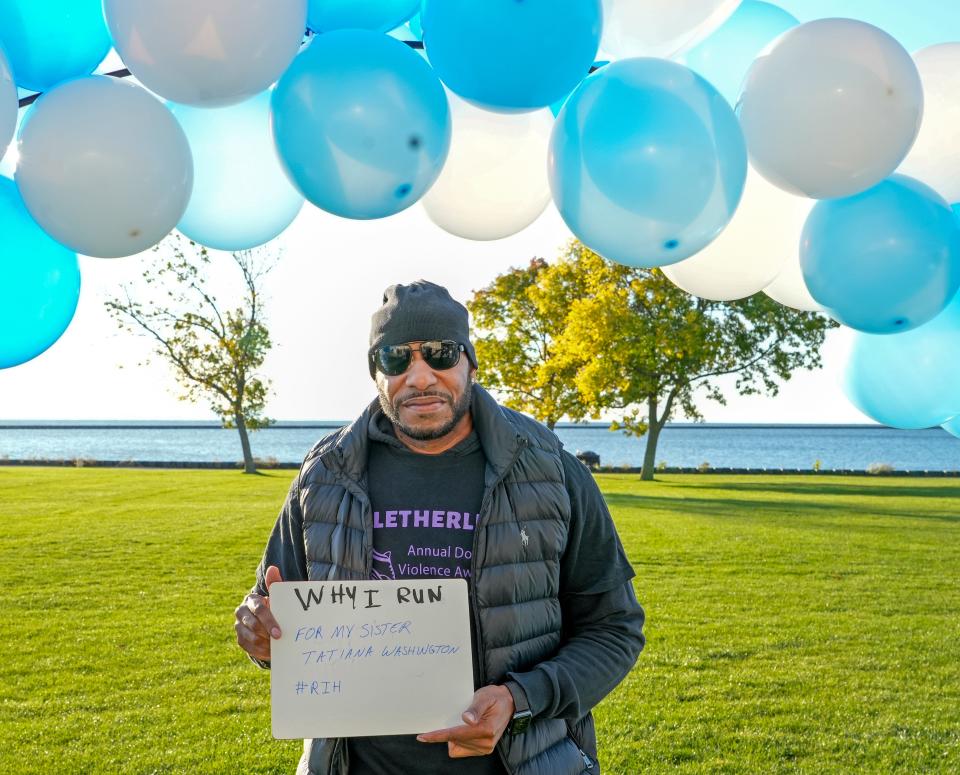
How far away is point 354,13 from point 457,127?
473mm

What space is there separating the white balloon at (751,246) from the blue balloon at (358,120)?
1063mm

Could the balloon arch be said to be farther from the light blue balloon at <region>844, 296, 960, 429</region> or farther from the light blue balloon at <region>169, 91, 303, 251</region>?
the light blue balloon at <region>844, 296, 960, 429</region>

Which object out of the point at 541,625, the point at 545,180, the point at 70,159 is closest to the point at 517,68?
the point at 545,180

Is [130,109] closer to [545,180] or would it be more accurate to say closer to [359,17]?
[359,17]

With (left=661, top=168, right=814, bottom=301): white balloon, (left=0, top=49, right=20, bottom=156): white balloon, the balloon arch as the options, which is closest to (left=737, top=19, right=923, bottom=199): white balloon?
the balloon arch

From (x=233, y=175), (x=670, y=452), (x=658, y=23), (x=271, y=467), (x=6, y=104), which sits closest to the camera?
(x=6, y=104)

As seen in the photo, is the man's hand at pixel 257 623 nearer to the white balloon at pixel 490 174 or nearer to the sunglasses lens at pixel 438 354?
the sunglasses lens at pixel 438 354

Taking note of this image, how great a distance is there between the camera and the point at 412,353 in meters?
2.22

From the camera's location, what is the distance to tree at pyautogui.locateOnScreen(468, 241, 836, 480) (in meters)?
21.3

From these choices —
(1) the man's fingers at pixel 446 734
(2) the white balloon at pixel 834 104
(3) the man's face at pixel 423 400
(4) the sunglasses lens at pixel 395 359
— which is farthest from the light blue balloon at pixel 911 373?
(1) the man's fingers at pixel 446 734

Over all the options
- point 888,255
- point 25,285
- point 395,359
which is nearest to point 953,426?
point 888,255

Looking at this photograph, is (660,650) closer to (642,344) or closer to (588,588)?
(588,588)

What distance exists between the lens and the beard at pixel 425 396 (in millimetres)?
2193

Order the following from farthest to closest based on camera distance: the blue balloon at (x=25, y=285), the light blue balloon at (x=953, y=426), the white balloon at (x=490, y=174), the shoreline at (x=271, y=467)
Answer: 1. the shoreline at (x=271, y=467)
2. the light blue balloon at (x=953, y=426)
3. the white balloon at (x=490, y=174)
4. the blue balloon at (x=25, y=285)
